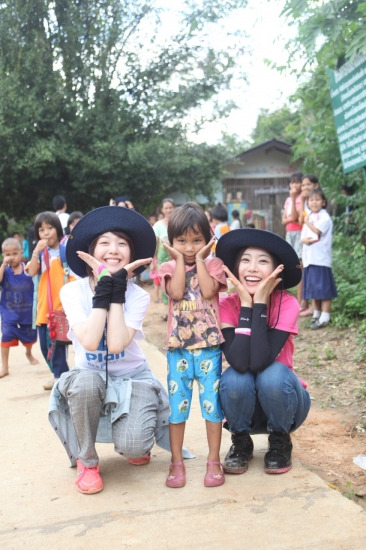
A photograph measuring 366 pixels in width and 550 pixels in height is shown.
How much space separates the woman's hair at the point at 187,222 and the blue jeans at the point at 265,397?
0.79 meters

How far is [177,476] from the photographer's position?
3.16m

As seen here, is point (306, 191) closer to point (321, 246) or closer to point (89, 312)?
point (321, 246)

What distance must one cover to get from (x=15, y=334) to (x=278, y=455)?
384 cm

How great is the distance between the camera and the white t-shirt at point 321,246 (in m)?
7.36

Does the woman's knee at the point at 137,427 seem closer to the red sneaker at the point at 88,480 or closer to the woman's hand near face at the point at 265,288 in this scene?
the red sneaker at the point at 88,480

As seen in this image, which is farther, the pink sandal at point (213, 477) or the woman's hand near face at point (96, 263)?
the woman's hand near face at point (96, 263)

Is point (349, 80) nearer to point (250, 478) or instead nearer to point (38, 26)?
point (250, 478)

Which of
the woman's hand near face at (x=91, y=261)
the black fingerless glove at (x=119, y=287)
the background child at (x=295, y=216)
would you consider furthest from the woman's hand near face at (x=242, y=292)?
the background child at (x=295, y=216)

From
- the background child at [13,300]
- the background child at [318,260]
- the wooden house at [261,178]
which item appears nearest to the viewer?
the background child at [13,300]

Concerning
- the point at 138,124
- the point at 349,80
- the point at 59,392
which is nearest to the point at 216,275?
the point at 59,392

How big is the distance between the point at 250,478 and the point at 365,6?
3648 mm

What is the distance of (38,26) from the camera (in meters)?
17.5

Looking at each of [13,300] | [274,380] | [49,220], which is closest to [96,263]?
[274,380]

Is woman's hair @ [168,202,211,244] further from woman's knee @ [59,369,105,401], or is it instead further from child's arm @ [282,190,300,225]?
child's arm @ [282,190,300,225]
